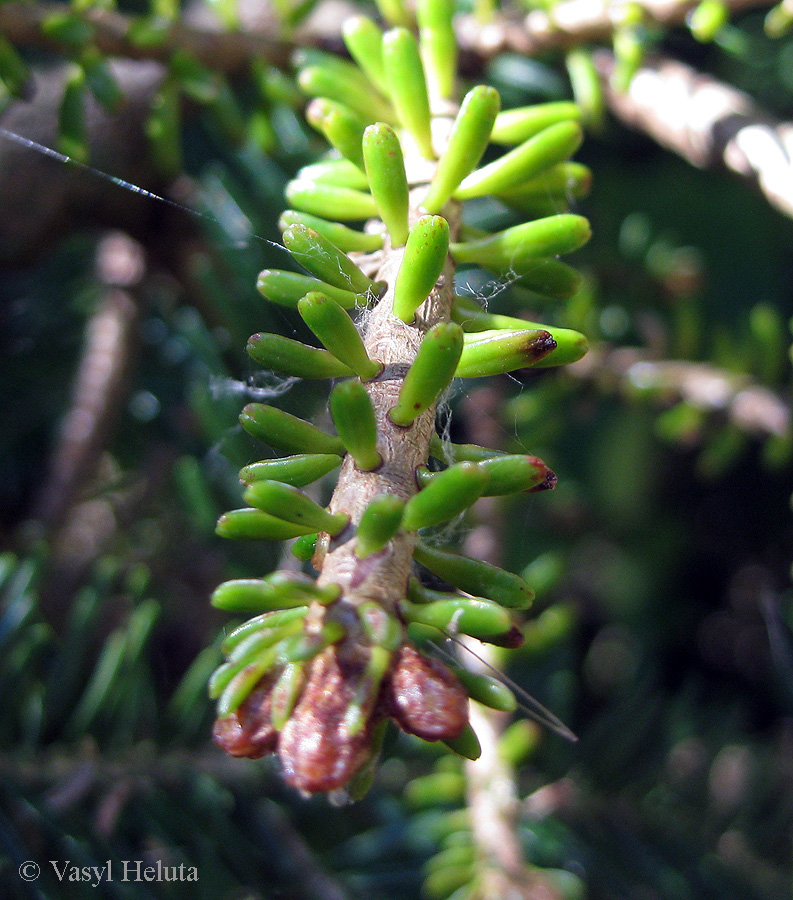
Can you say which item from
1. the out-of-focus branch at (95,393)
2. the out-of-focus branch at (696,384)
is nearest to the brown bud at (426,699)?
the out-of-focus branch at (696,384)

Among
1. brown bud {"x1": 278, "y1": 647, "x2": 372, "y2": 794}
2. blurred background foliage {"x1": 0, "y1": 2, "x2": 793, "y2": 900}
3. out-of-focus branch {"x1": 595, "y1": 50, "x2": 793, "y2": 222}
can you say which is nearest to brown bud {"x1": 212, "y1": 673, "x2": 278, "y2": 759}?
brown bud {"x1": 278, "y1": 647, "x2": 372, "y2": 794}

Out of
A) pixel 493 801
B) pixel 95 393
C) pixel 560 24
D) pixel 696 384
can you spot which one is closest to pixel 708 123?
pixel 560 24

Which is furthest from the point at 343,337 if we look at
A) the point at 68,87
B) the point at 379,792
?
the point at 379,792

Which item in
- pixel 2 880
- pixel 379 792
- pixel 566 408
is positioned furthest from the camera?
pixel 566 408

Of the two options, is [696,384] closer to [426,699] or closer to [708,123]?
[708,123]

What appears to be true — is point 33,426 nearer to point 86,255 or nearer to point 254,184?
point 86,255

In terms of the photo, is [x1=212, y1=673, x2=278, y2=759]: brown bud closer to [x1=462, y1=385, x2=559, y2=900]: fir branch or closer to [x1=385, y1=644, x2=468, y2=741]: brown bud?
[x1=385, y1=644, x2=468, y2=741]: brown bud
